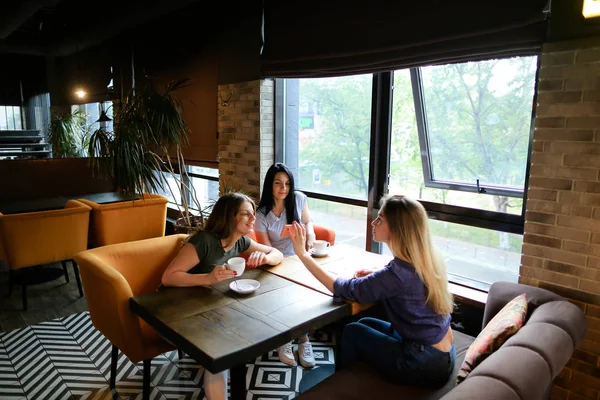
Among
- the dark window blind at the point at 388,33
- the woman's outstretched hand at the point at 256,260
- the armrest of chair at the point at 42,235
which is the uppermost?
the dark window blind at the point at 388,33

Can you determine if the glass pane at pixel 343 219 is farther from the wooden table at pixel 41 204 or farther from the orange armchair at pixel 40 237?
the orange armchair at pixel 40 237

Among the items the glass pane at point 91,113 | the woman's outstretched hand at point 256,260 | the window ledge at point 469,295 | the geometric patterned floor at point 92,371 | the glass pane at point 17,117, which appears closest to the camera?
the woman's outstretched hand at point 256,260

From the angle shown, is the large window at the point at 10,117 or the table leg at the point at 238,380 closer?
the table leg at the point at 238,380

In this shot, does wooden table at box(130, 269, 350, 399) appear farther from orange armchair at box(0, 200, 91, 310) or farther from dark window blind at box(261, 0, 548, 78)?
orange armchair at box(0, 200, 91, 310)

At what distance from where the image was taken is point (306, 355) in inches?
116

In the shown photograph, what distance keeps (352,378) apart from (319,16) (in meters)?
2.82

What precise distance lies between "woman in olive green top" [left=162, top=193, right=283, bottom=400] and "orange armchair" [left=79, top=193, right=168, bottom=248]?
2086mm

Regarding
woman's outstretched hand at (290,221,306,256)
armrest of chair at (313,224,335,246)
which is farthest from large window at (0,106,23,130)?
woman's outstretched hand at (290,221,306,256)

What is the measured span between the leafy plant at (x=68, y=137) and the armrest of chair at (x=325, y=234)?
5.36 metres

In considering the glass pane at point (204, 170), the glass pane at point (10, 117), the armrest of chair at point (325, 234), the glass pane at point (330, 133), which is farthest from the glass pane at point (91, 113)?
the armrest of chair at point (325, 234)

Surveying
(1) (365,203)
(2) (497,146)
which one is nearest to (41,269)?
(1) (365,203)

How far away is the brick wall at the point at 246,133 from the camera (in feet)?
13.7

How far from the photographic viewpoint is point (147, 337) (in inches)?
90.2

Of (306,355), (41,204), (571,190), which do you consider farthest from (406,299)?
(41,204)
